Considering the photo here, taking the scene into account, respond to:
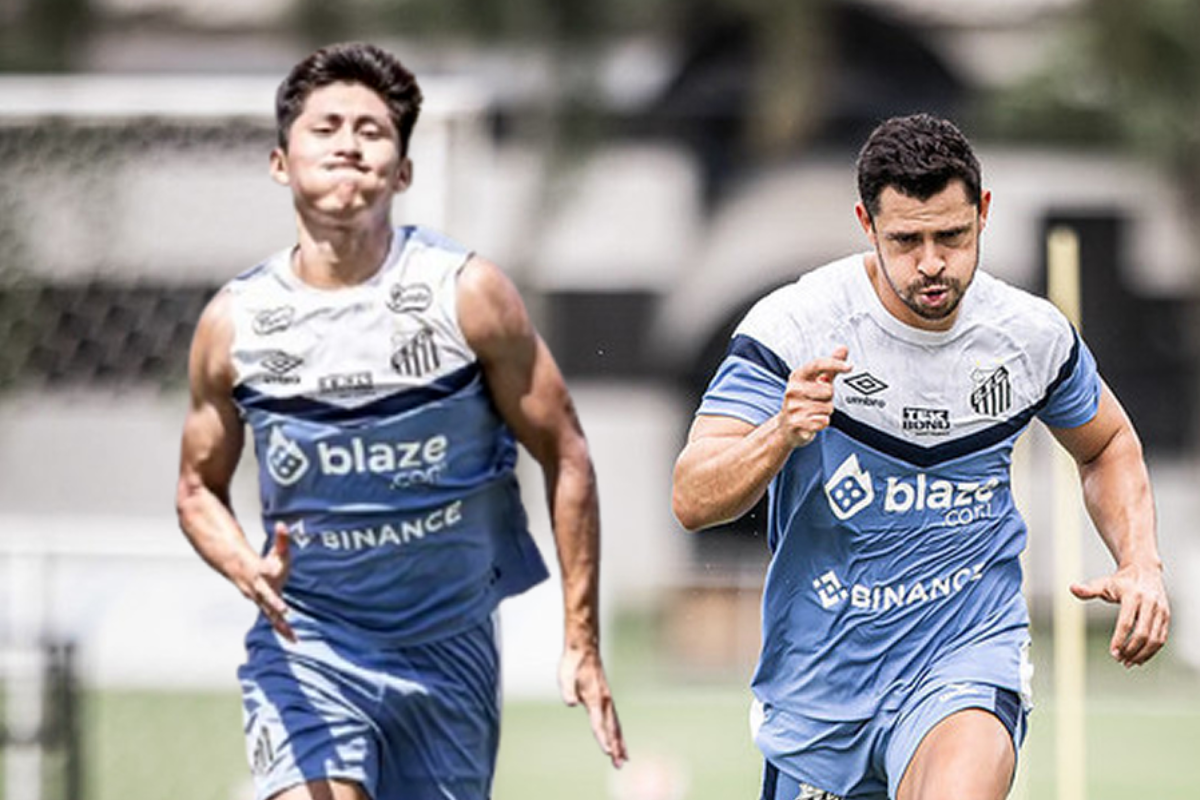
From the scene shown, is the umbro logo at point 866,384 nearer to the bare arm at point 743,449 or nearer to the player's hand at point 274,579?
the bare arm at point 743,449

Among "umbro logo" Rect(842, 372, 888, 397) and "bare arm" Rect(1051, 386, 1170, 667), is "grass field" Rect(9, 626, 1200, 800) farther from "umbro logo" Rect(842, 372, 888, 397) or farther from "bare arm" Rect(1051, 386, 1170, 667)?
"umbro logo" Rect(842, 372, 888, 397)

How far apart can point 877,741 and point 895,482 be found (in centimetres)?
56

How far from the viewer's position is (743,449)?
5.07 meters

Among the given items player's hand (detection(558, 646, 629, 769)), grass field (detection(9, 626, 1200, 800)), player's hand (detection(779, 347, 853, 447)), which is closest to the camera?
player's hand (detection(779, 347, 853, 447))

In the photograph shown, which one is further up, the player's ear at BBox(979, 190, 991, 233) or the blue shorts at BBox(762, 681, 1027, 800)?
the player's ear at BBox(979, 190, 991, 233)

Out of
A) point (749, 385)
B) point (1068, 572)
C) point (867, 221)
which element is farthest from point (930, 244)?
point (1068, 572)

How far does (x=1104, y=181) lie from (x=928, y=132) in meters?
18.5

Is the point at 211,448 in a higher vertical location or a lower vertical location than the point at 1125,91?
lower

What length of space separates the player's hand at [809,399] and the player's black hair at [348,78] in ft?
5.00

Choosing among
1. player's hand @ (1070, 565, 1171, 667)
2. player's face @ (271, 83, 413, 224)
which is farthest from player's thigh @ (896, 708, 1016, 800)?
player's face @ (271, 83, 413, 224)

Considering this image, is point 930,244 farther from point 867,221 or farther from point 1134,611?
point 1134,611

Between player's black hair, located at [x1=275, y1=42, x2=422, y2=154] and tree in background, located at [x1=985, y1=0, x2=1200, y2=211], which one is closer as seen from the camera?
player's black hair, located at [x1=275, y1=42, x2=422, y2=154]

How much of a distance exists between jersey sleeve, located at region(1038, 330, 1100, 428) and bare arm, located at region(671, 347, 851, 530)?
0.74 m

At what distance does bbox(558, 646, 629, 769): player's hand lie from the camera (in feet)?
18.8
